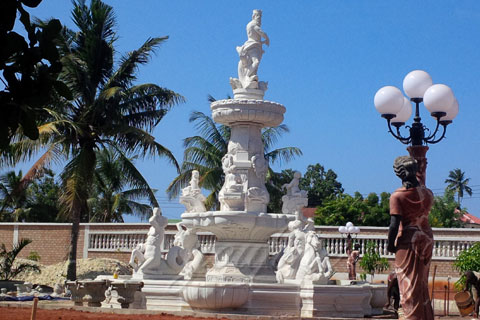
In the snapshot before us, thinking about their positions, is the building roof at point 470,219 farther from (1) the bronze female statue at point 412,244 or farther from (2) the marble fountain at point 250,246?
(1) the bronze female statue at point 412,244

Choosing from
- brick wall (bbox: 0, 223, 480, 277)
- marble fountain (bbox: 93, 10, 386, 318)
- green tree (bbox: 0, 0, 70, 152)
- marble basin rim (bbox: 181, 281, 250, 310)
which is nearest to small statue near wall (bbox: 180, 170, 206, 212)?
marble fountain (bbox: 93, 10, 386, 318)

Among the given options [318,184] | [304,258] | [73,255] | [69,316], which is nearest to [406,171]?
[69,316]

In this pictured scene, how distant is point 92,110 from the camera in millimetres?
23406

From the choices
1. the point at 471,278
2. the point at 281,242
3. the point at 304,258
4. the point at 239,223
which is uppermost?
the point at 239,223

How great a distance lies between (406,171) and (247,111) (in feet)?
29.5

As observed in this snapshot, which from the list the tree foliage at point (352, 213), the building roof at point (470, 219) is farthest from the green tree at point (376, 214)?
the building roof at point (470, 219)

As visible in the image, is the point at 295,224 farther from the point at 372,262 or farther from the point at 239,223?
the point at 372,262

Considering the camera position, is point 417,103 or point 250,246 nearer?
point 417,103

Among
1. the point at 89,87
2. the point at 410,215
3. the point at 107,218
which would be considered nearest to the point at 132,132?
the point at 89,87

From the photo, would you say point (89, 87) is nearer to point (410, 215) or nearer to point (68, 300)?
point (68, 300)

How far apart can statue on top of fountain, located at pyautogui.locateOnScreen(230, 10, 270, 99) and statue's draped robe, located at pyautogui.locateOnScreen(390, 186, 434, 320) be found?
985cm

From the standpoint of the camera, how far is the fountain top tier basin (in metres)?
16.0

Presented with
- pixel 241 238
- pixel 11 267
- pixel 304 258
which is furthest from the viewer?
pixel 11 267

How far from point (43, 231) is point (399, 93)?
19.3 m
